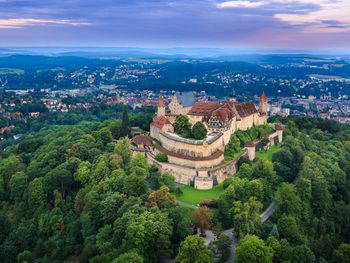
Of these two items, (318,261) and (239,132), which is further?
(239,132)

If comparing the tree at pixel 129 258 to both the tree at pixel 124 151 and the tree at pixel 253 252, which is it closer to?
the tree at pixel 253 252

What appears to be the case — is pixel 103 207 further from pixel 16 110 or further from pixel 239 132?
pixel 16 110

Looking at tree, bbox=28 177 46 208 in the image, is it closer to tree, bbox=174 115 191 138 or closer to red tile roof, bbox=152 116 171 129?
red tile roof, bbox=152 116 171 129

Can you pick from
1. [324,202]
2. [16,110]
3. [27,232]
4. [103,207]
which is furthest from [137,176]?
[16,110]

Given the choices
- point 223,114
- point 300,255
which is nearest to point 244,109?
point 223,114

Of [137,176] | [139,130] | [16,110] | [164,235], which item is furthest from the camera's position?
[16,110]

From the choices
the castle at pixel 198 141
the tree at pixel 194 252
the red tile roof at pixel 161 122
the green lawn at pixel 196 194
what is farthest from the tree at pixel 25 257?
the red tile roof at pixel 161 122

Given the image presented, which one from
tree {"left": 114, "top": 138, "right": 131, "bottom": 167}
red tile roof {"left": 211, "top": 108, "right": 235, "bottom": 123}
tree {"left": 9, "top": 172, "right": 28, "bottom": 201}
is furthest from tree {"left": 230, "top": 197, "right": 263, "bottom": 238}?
tree {"left": 9, "top": 172, "right": 28, "bottom": 201}
